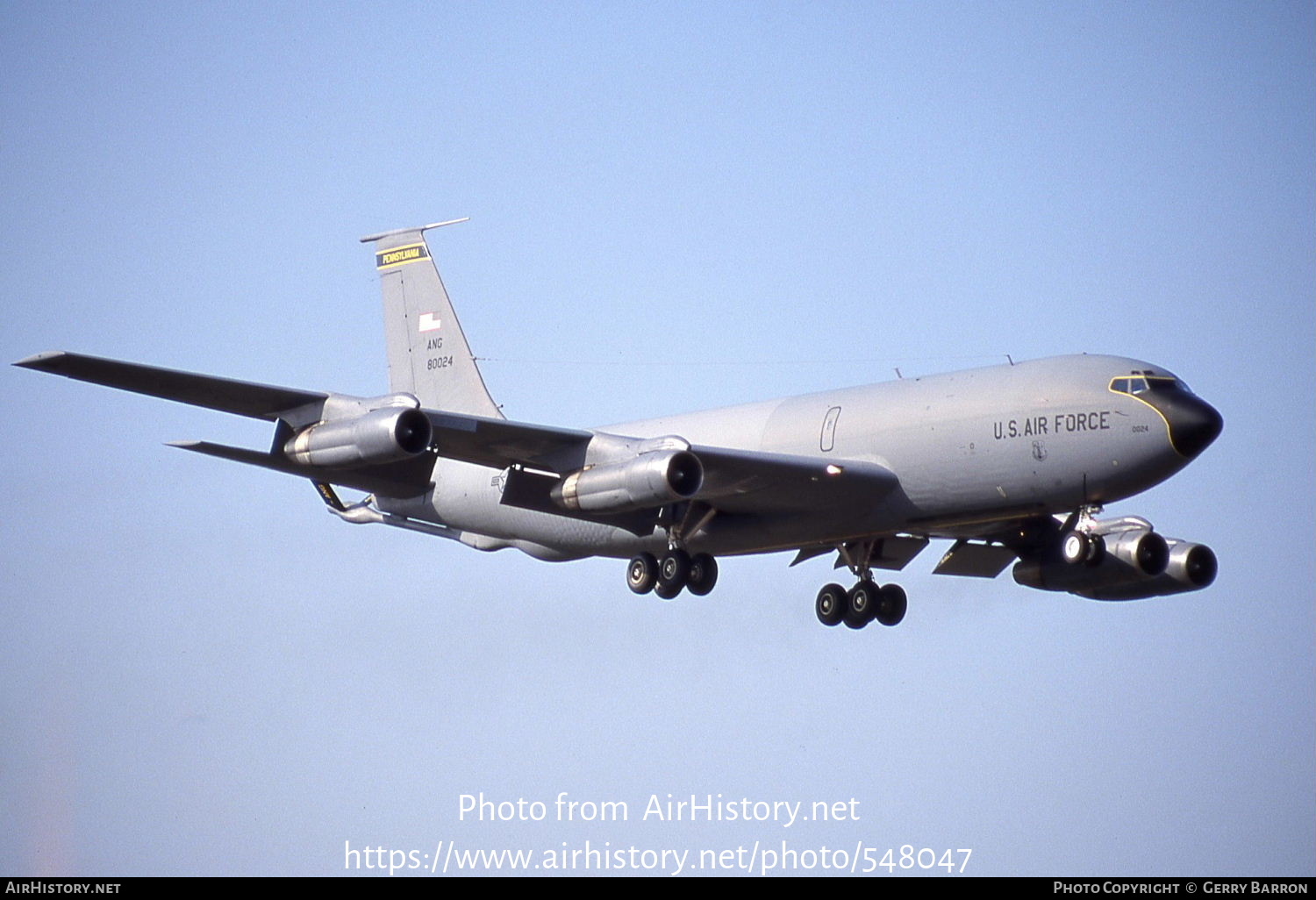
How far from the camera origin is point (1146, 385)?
3747cm

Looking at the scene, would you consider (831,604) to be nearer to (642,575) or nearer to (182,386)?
(642,575)

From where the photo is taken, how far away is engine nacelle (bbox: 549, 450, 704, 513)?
37.8 m

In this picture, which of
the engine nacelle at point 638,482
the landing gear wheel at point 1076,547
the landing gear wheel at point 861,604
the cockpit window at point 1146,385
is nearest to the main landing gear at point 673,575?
the engine nacelle at point 638,482

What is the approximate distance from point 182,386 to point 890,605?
1652 centimetres

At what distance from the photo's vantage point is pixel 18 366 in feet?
110

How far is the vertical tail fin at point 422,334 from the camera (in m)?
47.9

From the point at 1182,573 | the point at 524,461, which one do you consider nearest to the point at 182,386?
the point at 524,461

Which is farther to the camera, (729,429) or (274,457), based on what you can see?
(729,429)

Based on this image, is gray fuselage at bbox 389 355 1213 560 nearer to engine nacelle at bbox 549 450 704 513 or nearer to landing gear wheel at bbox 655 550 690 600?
landing gear wheel at bbox 655 550 690 600

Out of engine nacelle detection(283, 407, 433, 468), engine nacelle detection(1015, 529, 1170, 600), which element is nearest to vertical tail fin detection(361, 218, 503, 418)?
engine nacelle detection(283, 407, 433, 468)

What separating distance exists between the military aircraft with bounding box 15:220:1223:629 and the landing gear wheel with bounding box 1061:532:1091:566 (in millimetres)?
38

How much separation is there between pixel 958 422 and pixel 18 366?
17619 millimetres

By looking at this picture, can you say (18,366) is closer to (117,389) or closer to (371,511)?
(117,389)
